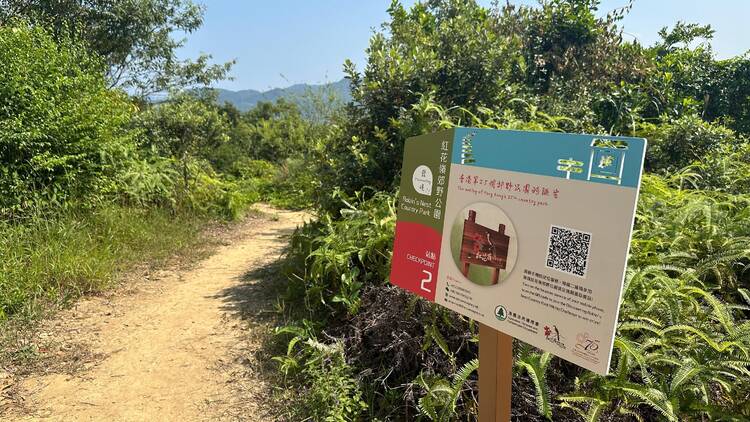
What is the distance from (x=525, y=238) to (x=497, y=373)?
0.52m

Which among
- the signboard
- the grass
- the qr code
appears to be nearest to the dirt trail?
the grass

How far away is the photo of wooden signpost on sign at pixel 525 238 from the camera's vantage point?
1351mm

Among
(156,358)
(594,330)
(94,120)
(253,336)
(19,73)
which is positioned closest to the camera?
(594,330)

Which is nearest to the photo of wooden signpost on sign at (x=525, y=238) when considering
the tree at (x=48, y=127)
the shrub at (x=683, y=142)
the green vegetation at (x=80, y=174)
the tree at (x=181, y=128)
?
the green vegetation at (x=80, y=174)

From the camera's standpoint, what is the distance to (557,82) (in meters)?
5.94

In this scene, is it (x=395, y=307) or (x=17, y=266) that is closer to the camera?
(x=395, y=307)

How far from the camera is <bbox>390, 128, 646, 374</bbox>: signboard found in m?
1.35

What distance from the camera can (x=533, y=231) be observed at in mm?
1536

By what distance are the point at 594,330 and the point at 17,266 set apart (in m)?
4.55

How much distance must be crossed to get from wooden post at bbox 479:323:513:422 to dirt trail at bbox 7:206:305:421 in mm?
1568

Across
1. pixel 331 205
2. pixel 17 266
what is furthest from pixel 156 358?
pixel 331 205

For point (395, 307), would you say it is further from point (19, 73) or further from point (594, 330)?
point (19, 73)

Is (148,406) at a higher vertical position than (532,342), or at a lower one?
lower

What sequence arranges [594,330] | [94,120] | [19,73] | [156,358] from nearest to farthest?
1. [594,330]
2. [156,358]
3. [19,73]
4. [94,120]
